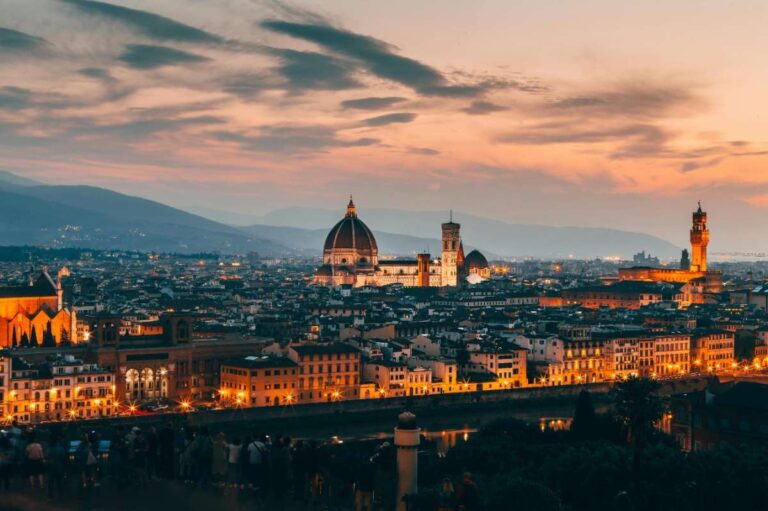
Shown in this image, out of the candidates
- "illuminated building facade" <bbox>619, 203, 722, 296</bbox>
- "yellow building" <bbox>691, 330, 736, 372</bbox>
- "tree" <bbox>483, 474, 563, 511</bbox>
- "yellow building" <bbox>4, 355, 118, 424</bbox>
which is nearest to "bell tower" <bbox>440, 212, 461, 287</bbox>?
"illuminated building facade" <bbox>619, 203, 722, 296</bbox>

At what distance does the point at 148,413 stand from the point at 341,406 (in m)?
7.77

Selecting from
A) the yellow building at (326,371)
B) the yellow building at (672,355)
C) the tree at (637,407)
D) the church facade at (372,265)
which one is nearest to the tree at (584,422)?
the tree at (637,407)

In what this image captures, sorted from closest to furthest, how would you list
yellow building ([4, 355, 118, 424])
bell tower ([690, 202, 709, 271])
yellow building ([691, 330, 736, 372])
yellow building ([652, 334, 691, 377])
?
yellow building ([4, 355, 118, 424]) → yellow building ([652, 334, 691, 377]) → yellow building ([691, 330, 736, 372]) → bell tower ([690, 202, 709, 271])

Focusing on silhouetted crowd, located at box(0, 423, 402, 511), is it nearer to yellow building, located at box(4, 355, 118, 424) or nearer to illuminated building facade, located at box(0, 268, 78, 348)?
yellow building, located at box(4, 355, 118, 424)

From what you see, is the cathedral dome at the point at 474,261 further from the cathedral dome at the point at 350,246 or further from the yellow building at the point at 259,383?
the yellow building at the point at 259,383

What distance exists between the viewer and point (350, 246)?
141125 mm

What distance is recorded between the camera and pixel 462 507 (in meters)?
15.9

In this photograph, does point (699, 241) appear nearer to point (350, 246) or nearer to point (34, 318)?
point (350, 246)

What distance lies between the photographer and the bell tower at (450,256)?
140 metres

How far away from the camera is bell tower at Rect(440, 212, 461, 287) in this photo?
140 meters

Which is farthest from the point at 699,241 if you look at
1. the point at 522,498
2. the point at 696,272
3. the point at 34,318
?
the point at 522,498

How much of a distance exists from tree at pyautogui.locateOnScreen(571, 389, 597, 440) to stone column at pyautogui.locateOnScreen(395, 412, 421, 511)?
21.1 m

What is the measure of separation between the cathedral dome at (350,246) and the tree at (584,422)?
101 metres

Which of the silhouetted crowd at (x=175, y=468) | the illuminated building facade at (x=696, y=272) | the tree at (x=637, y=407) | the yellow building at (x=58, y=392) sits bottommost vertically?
the yellow building at (x=58, y=392)
